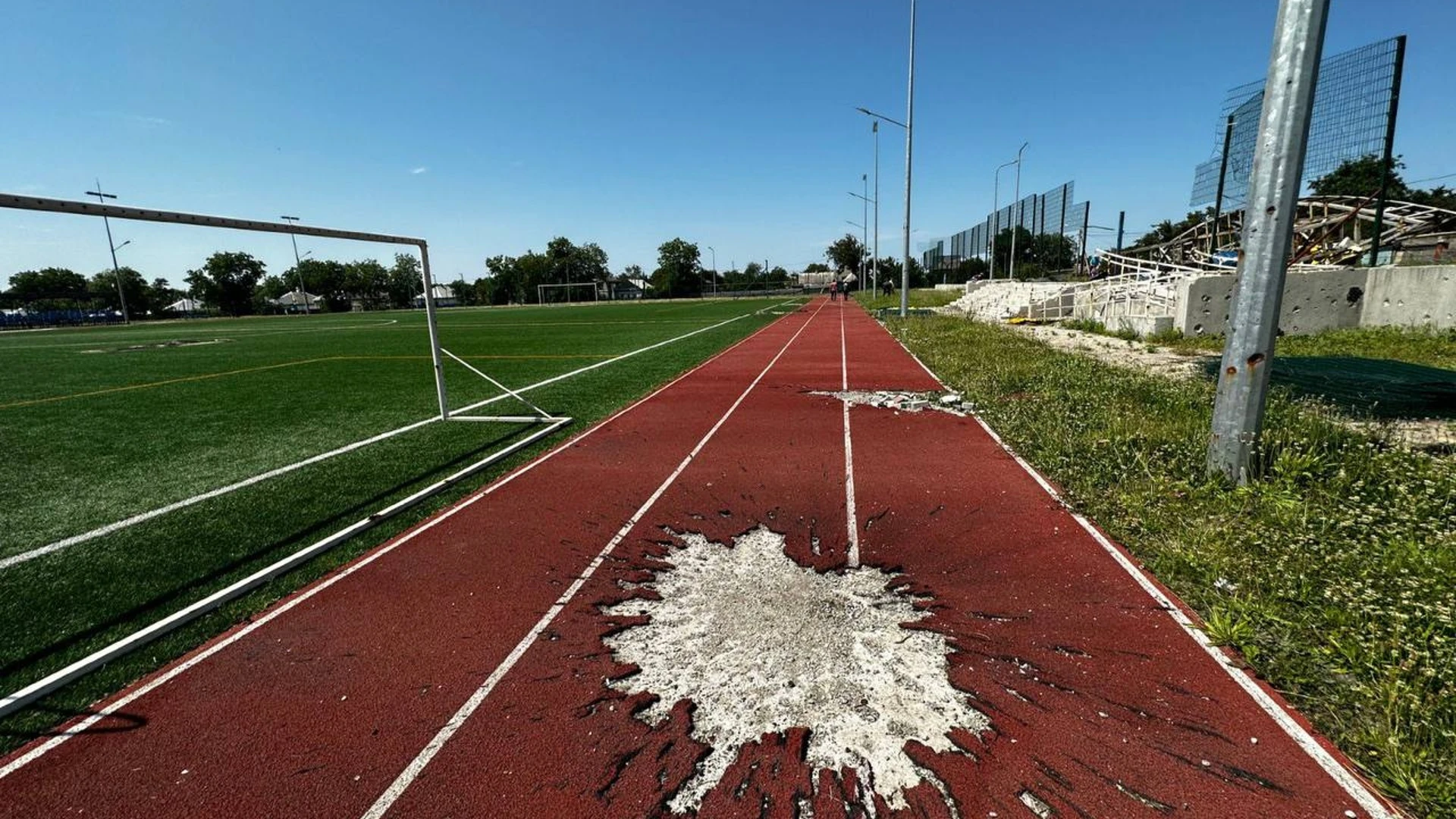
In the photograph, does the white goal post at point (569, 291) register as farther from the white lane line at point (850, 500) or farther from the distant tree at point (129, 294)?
the white lane line at point (850, 500)

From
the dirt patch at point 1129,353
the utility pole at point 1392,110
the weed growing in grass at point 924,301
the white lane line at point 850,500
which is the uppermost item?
the utility pole at point 1392,110

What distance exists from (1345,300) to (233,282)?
10026 centimetres

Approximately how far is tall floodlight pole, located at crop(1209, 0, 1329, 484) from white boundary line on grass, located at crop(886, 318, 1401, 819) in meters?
1.61

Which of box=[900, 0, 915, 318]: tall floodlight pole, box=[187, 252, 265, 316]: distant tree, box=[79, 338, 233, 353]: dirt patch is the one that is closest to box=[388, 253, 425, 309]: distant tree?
box=[187, 252, 265, 316]: distant tree

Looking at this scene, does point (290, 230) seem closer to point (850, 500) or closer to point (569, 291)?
point (850, 500)

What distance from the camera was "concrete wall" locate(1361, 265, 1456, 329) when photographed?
35.4ft

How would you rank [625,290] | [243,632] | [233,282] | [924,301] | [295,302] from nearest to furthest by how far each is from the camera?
[243,632]
[924,301]
[233,282]
[295,302]
[625,290]

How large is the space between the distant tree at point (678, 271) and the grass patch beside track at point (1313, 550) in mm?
85449

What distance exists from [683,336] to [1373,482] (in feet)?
64.9

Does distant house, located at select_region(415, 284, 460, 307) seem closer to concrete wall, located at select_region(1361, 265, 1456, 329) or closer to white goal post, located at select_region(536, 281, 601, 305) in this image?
white goal post, located at select_region(536, 281, 601, 305)

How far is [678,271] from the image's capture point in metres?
94.9

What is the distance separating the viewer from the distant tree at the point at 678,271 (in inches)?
3546

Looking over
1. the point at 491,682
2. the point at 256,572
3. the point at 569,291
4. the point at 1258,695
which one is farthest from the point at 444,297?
the point at 1258,695

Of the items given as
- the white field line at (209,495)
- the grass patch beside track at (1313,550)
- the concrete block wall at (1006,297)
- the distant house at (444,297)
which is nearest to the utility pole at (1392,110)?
the grass patch beside track at (1313,550)
